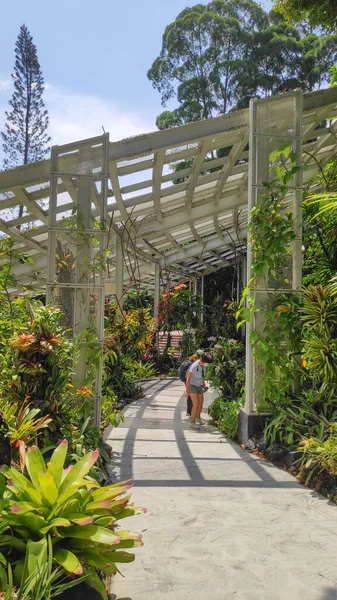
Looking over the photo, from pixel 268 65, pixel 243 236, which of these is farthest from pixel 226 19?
pixel 243 236

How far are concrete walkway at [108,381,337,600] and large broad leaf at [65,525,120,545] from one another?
21.3 inches

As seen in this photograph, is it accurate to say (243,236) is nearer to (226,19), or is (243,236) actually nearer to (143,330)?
(143,330)

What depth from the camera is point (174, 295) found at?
42.3 ft

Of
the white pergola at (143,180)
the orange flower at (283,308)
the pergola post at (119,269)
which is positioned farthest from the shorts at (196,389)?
the pergola post at (119,269)

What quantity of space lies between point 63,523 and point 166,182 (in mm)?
5641

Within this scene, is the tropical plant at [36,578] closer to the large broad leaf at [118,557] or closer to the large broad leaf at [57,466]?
the large broad leaf at [118,557]

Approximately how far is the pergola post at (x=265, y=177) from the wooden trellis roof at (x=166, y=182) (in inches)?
2.2

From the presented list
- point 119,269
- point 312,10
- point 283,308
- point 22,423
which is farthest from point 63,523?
point 119,269

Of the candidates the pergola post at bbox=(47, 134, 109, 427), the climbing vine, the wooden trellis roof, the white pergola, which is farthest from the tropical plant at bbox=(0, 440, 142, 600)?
the wooden trellis roof

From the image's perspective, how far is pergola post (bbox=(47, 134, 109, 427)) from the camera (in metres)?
4.76

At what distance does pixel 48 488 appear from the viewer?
7.24 feet

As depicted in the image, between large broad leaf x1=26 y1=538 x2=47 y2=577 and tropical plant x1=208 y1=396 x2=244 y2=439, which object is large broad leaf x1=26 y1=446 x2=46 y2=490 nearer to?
large broad leaf x1=26 y1=538 x2=47 y2=577

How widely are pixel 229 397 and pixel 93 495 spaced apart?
4615 millimetres

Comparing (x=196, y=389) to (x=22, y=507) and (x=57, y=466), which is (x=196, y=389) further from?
(x=22, y=507)
